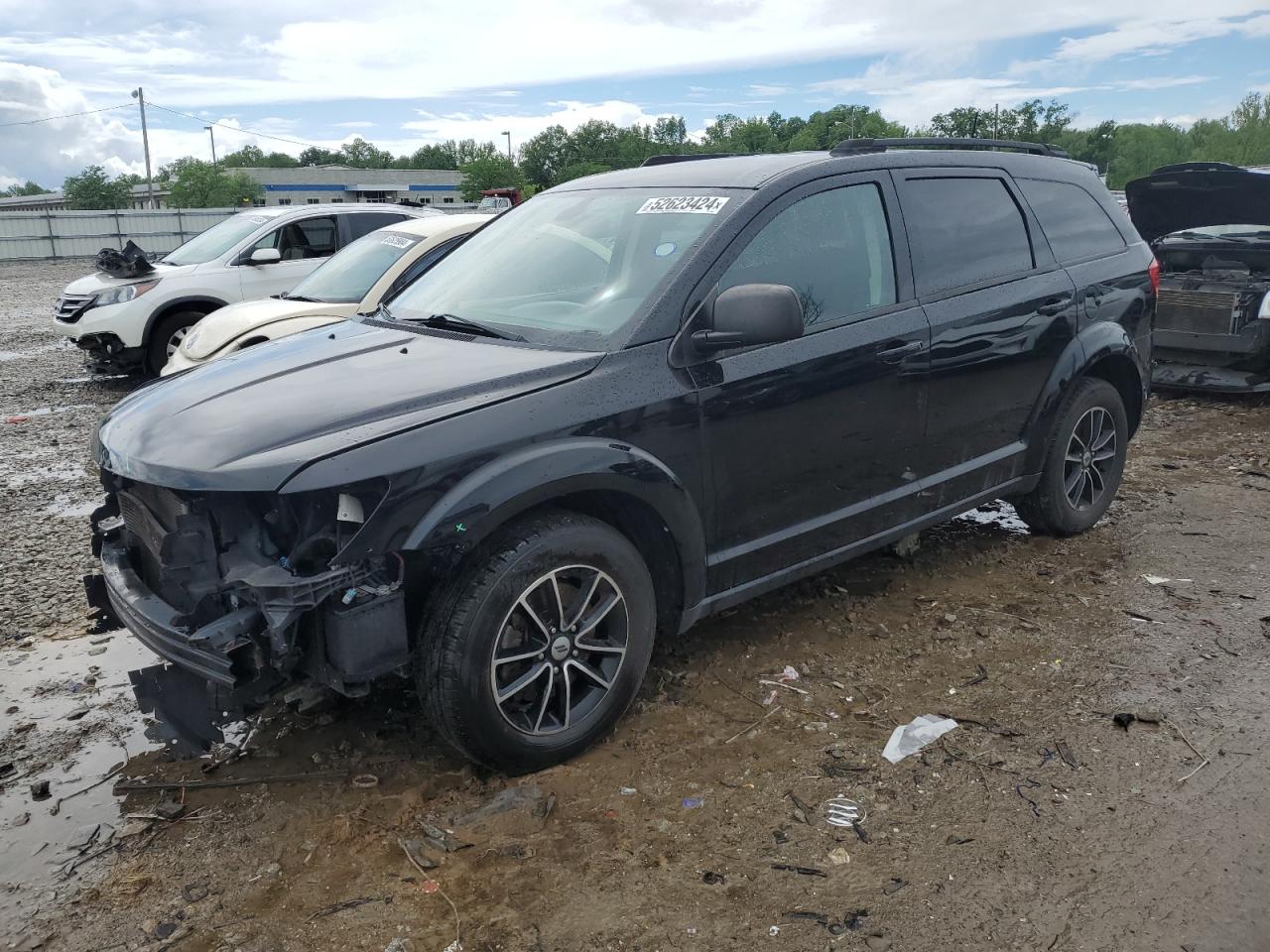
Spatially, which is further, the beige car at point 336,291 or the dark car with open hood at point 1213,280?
the dark car with open hood at point 1213,280

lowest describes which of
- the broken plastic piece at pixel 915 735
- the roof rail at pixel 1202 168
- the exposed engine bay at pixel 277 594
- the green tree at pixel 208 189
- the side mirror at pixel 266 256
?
the broken plastic piece at pixel 915 735

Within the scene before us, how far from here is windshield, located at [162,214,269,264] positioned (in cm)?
1062

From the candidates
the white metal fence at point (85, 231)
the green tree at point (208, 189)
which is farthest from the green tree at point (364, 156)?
Answer: the white metal fence at point (85, 231)

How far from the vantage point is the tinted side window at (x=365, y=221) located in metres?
10.7

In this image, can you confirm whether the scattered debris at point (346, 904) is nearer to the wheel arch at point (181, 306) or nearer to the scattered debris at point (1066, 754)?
the scattered debris at point (1066, 754)

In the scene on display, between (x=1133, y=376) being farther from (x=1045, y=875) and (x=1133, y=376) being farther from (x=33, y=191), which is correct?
(x=33, y=191)

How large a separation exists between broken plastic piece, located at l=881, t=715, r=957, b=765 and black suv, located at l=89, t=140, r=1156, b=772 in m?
0.71

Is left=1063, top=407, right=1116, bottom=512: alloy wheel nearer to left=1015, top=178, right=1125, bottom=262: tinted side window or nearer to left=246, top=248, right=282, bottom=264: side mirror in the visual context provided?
left=1015, top=178, right=1125, bottom=262: tinted side window

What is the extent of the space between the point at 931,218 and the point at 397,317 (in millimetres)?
2265

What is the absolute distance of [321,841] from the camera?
2963mm

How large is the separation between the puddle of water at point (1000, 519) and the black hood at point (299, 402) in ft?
10.3

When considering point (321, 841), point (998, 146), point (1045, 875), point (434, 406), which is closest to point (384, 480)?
point (434, 406)

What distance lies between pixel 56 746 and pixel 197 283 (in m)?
7.56

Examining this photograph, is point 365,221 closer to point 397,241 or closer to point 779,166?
point 397,241
